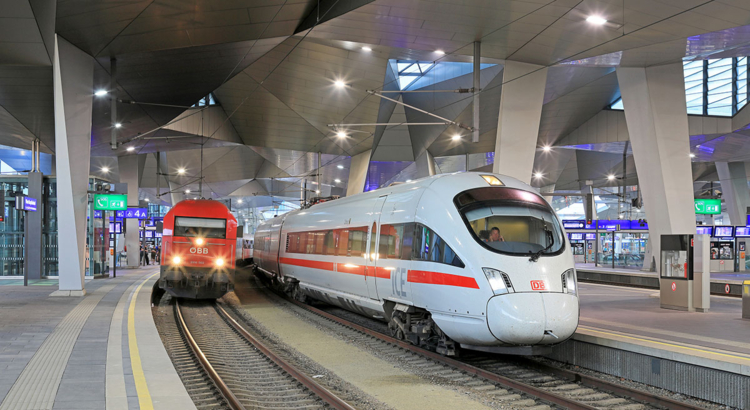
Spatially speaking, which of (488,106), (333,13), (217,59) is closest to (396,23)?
(333,13)

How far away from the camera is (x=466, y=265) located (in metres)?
8.62

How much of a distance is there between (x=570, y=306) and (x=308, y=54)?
51.9 ft

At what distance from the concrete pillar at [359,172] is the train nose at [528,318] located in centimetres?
2434

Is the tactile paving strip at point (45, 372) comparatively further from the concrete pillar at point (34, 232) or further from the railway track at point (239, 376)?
the concrete pillar at point (34, 232)

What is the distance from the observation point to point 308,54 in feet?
71.4

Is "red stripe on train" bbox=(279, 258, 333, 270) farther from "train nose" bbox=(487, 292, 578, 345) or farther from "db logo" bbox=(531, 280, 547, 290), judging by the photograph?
"db logo" bbox=(531, 280, 547, 290)

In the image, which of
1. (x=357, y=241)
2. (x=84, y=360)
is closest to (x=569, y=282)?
(x=357, y=241)

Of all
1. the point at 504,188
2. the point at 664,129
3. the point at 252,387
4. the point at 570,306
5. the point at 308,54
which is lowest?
the point at 252,387

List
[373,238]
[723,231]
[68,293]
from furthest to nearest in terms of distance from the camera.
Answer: [723,231] → [68,293] → [373,238]

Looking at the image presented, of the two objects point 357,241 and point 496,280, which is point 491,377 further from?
point 357,241

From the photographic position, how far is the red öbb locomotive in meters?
17.2

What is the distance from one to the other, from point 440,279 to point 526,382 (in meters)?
1.89

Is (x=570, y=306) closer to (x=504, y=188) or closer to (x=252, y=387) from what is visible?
(x=504, y=188)

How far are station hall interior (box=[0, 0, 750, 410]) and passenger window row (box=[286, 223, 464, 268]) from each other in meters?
0.07
